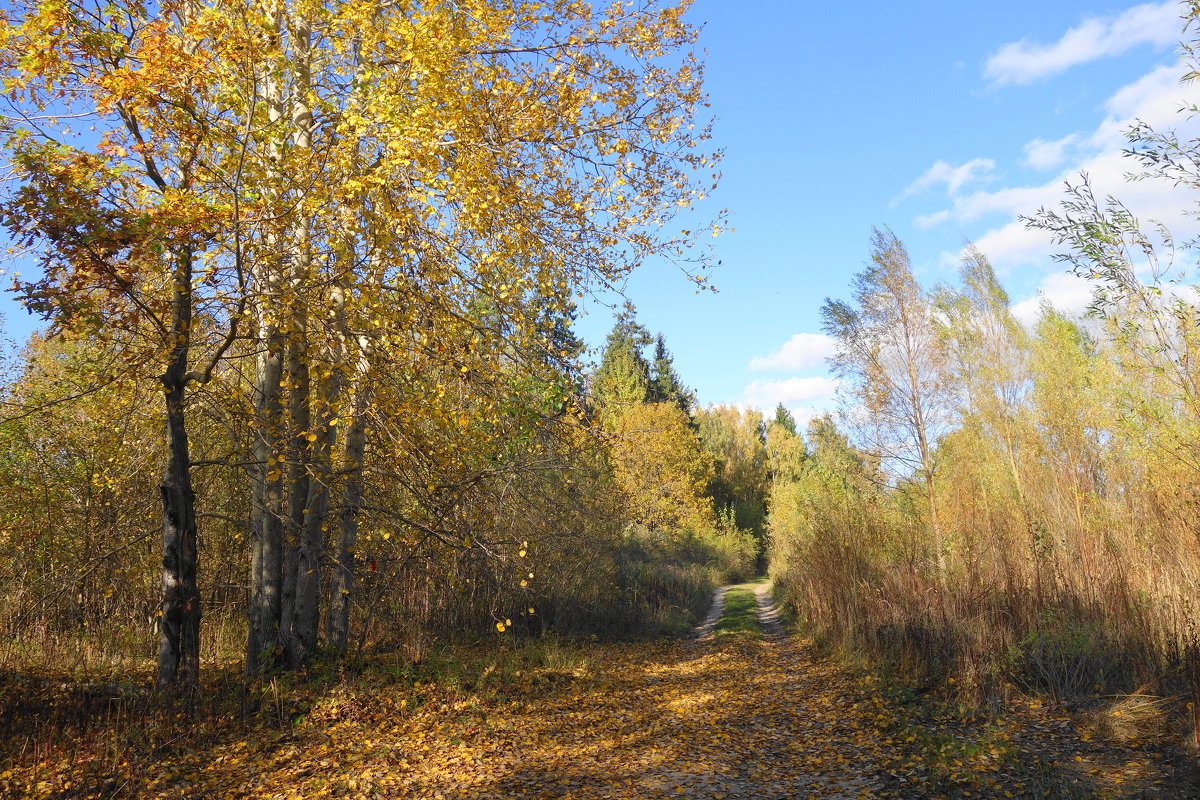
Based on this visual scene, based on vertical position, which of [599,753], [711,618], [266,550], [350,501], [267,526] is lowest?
[711,618]

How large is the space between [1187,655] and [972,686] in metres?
1.96

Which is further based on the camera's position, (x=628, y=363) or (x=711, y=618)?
(x=628, y=363)

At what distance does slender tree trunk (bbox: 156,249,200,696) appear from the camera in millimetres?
6785

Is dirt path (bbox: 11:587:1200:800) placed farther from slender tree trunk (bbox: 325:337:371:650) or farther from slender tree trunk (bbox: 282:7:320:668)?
slender tree trunk (bbox: 325:337:371:650)

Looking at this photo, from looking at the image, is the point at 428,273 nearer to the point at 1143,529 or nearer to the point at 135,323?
the point at 135,323

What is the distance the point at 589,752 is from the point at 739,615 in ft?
43.7

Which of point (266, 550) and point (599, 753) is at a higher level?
point (266, 550)

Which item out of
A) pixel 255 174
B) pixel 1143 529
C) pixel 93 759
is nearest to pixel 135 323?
pixel 255 174

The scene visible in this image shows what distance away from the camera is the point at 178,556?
22.5 feet

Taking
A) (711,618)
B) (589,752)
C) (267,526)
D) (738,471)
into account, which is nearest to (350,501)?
(267,526)

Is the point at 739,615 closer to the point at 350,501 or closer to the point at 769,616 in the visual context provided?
the point at 769,616

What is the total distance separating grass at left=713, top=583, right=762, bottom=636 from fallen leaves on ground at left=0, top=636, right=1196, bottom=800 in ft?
23.3

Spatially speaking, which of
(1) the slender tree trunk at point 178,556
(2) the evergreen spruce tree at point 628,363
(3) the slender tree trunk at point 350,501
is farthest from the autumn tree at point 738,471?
(1) the slender tree trunk at point 178,556

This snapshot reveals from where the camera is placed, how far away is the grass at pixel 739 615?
53.2 ft
